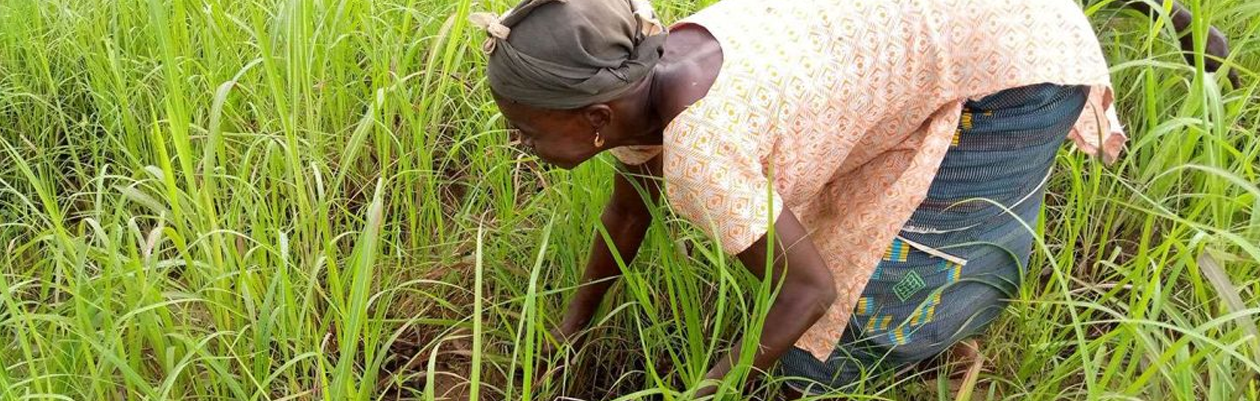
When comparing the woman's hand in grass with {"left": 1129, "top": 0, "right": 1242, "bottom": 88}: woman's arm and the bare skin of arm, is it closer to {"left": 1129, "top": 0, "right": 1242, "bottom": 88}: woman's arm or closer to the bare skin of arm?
the bare skin of arm

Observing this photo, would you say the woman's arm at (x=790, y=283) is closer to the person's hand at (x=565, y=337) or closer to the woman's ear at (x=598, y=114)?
the woman's ear at (x=598, y=114)

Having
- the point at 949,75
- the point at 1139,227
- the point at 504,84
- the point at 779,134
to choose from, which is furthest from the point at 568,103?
the point at 1139,227

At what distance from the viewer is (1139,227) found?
2.12 metres

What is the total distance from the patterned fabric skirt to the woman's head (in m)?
0.49

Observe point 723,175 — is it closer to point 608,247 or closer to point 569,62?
point 569,62

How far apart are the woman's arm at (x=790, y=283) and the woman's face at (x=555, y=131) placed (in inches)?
Answer: 9.6

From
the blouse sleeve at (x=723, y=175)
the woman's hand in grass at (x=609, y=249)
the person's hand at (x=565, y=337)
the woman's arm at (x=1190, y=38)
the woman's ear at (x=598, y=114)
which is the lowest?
the person's hand at (x=565, y=337)

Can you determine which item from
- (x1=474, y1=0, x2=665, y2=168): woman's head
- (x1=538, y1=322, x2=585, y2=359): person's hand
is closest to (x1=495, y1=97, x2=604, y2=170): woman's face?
(x1=474, y1=0, x2=665, y2=168): woman's head

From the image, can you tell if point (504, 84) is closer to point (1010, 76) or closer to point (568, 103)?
point (568, 103)

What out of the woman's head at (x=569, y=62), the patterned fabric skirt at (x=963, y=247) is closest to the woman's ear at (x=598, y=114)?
the woman's head at (x=569, y=62)

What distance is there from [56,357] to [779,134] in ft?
3.28

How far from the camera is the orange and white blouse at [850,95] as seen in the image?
1426 mm

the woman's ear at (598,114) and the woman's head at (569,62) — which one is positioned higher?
the woman's head at (569,62)

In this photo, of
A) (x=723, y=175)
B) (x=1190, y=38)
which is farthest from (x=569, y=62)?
(x=1190, y=38)
